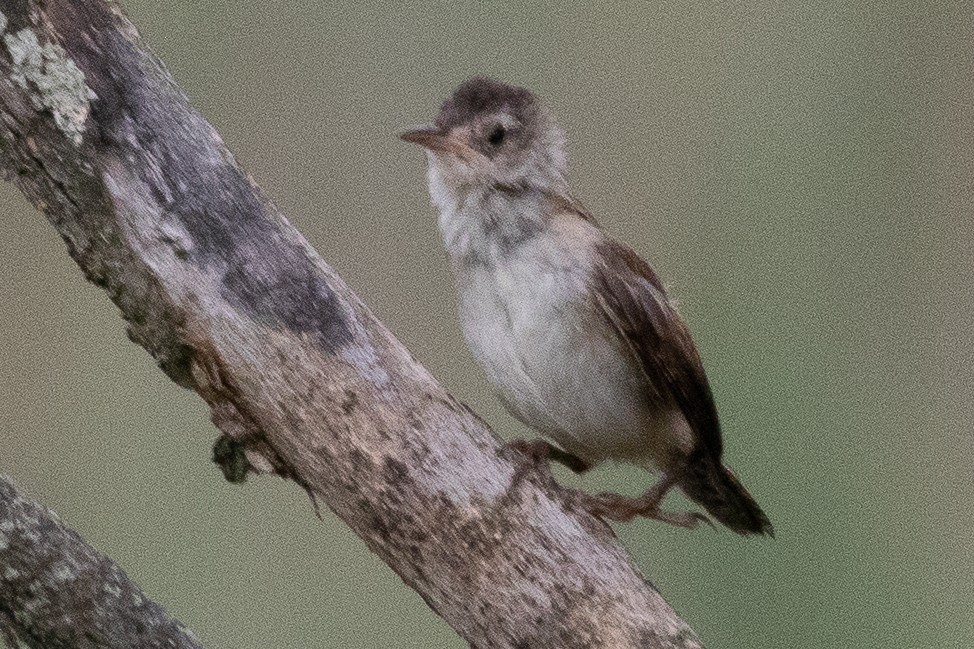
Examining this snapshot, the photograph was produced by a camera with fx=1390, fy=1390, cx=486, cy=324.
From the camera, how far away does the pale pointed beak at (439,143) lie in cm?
254

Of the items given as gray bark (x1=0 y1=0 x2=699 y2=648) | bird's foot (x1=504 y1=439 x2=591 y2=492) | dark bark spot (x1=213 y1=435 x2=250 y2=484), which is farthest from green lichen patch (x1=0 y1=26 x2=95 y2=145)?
bird's foot (x1=504 y1=439 x2=591 y2=492)

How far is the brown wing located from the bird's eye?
28 centimetres

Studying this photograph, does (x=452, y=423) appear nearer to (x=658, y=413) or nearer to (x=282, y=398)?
(x=282, y=398)

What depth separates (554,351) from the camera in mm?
2451

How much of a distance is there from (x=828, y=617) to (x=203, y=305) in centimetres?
187

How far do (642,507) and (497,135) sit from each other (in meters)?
0.74

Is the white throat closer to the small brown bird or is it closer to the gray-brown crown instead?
the small brown bird

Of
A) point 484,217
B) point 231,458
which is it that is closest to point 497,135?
point 484,217

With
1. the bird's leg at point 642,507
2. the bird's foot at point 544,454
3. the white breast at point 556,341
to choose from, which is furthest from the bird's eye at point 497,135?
the bird's leg at point 642,507

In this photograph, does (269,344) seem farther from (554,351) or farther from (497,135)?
(497,135)

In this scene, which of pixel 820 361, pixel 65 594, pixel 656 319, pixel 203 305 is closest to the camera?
pixel 65 594

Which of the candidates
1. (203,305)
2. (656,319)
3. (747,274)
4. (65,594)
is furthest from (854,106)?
(65,594)

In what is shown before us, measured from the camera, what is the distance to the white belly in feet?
8.04

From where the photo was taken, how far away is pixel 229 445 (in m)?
2.12
